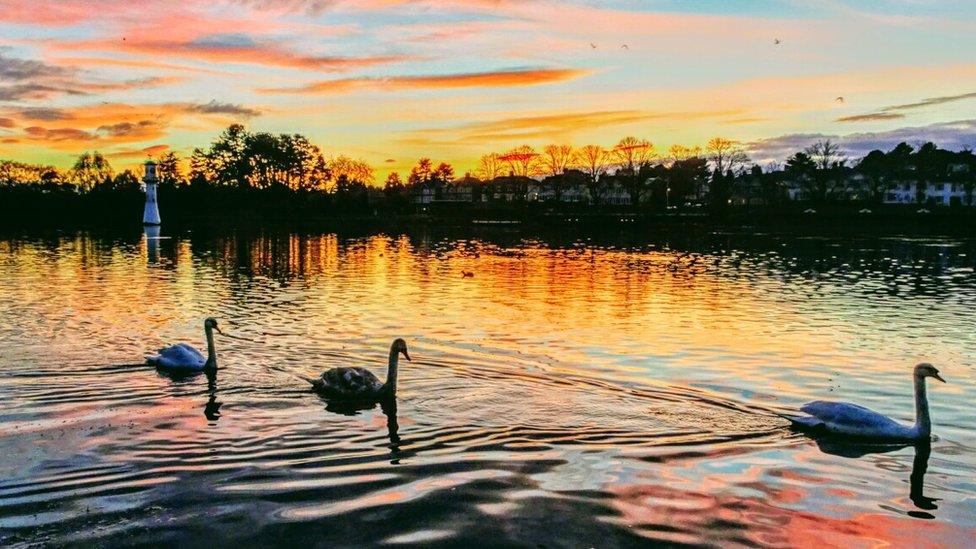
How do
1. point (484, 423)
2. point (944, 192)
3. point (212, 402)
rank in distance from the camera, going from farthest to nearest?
point (944, 192) → point (212, 402) → point (484, 423)

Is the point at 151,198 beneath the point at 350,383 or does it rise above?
above

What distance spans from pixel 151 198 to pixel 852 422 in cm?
12391

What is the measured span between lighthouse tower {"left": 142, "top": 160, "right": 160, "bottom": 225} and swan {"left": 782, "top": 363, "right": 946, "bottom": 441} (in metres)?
118

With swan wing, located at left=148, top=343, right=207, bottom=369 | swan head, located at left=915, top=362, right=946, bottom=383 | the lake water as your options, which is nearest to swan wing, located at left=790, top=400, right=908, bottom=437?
the lake water

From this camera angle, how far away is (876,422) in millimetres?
12742

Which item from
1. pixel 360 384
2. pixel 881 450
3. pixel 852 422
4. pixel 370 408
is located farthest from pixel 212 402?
pixel 881 450

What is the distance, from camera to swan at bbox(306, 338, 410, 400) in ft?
48.1

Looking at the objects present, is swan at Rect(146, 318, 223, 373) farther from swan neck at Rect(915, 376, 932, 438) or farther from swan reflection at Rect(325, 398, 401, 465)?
swan neck at Rect(915, 376, 932, 438)

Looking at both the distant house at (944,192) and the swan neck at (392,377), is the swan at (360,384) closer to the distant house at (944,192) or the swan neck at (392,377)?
the swan neck at (392,377)

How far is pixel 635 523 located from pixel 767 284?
3155 centimetres

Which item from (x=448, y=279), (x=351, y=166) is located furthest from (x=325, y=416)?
(x=351, y=166)

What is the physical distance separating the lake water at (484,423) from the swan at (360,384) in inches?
15.6

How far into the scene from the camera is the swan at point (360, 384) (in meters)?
14.7

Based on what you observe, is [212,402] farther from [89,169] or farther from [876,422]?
[89,169]
